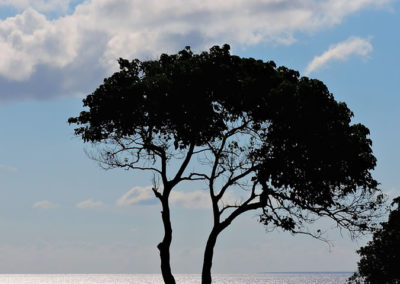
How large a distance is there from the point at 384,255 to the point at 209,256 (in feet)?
82.5

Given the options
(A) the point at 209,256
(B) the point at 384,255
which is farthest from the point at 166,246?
(B) the point at 384,255

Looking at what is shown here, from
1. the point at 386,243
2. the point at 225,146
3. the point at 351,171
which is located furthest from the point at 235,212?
the point at 386,243

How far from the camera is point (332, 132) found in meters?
32.1

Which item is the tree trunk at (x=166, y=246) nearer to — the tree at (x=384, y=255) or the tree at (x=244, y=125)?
the tree at (x=244, y=125)

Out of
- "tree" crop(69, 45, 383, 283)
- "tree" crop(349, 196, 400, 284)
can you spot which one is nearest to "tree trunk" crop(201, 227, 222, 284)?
"tree" crop(69, 45, 383, 283)

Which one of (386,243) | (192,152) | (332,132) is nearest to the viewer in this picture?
(332,132)

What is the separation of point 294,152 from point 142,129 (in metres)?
7.74

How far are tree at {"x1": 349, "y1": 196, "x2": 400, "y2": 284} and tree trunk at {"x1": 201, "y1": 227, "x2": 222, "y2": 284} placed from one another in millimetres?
24108

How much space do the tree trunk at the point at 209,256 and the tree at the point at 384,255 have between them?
24108mm

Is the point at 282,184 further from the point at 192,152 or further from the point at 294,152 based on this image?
the point at 192,152

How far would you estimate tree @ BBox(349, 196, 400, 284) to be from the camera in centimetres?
5434

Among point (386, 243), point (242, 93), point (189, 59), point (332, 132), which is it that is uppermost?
point (189, 59)

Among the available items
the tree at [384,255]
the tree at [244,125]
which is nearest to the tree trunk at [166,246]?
the tree at [244,125]

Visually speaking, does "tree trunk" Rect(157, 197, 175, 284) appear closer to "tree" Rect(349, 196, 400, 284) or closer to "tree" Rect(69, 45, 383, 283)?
"tree" Rect(69, 45, 383, 283)
